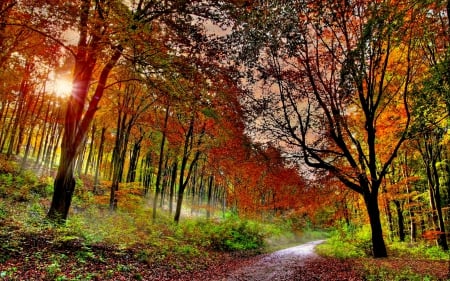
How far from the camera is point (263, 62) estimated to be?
48.6ft

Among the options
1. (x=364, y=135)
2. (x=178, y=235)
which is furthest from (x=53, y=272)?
(x=364, y=135)

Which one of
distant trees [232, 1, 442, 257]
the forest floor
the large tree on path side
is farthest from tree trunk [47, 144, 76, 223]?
distant trees [232, 1, 442, 257]

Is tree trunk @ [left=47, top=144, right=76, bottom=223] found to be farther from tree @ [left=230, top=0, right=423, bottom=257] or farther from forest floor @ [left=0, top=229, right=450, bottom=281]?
tree @ [left=230, top=0, right=423, bottom=257]

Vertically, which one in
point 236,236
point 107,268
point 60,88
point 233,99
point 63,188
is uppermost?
point 60,88

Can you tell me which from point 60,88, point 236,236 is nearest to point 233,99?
point 236,236

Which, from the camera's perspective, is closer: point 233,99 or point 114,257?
point 114,257

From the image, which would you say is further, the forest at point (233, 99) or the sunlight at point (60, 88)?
the sunlight at point (60, 88)

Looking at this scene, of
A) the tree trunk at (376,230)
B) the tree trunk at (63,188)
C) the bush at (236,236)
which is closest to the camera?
the tree trunk at (63,188)

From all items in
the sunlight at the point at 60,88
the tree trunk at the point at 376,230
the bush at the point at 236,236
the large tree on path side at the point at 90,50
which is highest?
the sunlight at the point at 60,88

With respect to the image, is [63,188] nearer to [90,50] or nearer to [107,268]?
[107,268]

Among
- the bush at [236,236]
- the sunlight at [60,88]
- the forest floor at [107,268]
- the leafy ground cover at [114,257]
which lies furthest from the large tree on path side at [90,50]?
the sunlight at [60,88]

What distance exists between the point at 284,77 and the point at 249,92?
6.72 feet

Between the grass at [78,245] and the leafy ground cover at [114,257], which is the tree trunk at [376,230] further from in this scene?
the grass at [78,245]

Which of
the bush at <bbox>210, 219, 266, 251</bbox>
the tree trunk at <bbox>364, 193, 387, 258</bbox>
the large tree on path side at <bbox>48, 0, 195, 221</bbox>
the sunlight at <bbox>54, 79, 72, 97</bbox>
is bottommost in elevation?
the bush at <bbox>210, 219, 266, 251</bbox>
